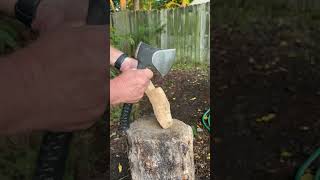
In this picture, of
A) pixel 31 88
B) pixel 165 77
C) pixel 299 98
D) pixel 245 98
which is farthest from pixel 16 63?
pixel 299 98

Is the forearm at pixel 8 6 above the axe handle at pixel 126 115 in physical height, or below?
above

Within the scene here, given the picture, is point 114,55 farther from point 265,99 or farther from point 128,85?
point 265,99

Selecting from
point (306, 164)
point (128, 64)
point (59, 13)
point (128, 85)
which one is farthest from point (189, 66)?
point (306, 164)

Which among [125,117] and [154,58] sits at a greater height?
[154,58]

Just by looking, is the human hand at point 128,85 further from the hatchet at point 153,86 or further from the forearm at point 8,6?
the forearm at point 8,6

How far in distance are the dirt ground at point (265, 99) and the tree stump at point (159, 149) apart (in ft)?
2.37

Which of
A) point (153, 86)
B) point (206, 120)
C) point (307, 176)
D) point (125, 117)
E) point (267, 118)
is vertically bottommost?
point (307, 176)

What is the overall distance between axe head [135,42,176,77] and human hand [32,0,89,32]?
52 centimetres

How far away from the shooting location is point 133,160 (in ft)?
6.18

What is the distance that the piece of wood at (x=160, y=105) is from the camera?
1.68 m

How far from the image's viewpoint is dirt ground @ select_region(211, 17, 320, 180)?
9.05 ft

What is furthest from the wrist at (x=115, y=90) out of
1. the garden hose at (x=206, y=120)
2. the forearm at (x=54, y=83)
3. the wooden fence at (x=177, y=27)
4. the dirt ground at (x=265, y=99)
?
the dirt ground at (x=265, y=99)

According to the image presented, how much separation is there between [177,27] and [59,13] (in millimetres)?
918

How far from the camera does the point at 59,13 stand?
870mm
